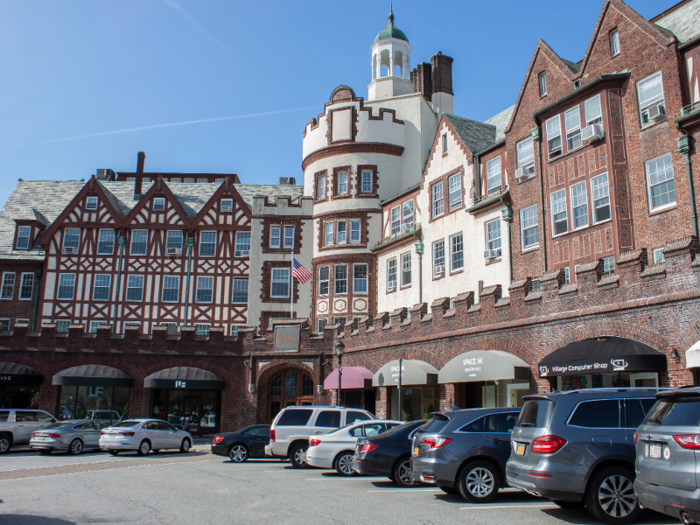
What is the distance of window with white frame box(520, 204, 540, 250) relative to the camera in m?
26.3

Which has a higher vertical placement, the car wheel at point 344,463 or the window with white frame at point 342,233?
the window with white frame at point 342,233

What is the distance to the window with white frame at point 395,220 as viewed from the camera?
3709cm

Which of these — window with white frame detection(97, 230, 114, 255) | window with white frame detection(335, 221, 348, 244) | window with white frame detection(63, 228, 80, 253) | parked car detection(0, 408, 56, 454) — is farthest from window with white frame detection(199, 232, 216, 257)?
parked car detection(0, 408, 56, 454)

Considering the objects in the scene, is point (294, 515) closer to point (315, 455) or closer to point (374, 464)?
point (374, 464)

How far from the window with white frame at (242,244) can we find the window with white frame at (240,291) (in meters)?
1.79

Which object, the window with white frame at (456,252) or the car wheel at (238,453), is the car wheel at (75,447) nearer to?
the car wheel at (238,453)

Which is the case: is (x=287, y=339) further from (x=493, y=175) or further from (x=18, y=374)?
(x=18, y=374)

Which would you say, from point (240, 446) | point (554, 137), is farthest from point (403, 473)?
point (554, 137)

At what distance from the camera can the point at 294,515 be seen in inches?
394

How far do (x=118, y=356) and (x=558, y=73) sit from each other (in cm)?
2508

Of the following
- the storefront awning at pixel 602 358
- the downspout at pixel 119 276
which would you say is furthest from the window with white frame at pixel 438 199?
the downspout at pixel 119 276

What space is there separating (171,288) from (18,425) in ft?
58.7

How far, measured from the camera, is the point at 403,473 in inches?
563

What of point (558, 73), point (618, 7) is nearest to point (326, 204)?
point (558, 73)
